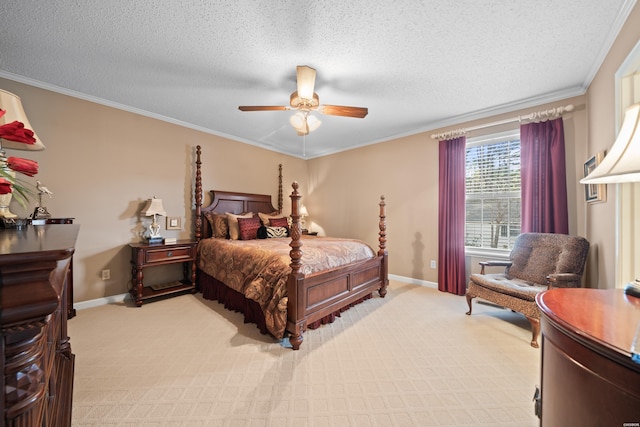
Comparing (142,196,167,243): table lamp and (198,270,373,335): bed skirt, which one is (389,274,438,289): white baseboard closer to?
(198,270,373,335): bed skirt

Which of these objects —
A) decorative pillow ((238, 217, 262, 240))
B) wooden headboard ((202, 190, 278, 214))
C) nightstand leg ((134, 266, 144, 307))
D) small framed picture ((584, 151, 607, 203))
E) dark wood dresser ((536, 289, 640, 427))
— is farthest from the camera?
wooden headboard ((202, 190, 278, 214))

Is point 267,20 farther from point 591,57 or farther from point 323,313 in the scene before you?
point 591,57

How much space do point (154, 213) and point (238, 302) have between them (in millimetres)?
1688

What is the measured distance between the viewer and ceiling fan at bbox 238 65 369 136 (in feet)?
7.11

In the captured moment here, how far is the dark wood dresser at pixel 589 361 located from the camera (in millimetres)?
626

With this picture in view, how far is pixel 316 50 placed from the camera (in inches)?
81.0

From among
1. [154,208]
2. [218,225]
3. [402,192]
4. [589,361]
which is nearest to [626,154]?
[589,361]

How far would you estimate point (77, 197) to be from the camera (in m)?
2.84

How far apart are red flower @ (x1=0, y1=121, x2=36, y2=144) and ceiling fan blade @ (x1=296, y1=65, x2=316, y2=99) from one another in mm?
1849

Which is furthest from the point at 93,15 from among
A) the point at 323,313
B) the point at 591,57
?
the point at 591,57

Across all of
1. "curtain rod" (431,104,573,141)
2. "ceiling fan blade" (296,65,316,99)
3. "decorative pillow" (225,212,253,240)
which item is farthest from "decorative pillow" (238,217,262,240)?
"curtain rod" (431,104,573,141)

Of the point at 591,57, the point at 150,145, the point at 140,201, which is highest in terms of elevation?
the point at 591,57

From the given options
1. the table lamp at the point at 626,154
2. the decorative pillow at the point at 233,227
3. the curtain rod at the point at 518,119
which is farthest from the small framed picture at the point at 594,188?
the decorative pillow at the point at 233,227

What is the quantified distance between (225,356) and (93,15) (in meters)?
2.76
